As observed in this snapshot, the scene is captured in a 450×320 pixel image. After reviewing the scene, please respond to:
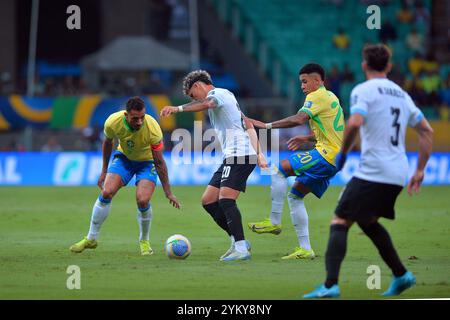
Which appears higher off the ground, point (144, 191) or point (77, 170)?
A: point (144, 191)

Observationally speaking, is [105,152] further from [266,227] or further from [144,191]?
[266,227]

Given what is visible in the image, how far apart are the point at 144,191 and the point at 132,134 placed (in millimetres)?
815

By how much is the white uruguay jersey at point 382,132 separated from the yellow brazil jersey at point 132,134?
4475mm

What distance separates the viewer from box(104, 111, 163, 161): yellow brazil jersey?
13906 millimetres

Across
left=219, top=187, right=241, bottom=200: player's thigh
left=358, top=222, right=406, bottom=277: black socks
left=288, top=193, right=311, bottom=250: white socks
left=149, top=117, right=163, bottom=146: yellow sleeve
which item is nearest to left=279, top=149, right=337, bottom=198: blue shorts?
left=288, top=193, right=311, bottom=250: white socks

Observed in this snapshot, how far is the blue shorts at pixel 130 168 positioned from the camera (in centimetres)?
1423

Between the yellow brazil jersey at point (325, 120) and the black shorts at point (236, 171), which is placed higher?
the yellow brazil jersey at point (325, 120)

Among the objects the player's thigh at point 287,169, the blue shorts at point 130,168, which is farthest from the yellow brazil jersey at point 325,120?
the blue shorts at point 130,168

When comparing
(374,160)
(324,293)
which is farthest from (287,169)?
(324,293)

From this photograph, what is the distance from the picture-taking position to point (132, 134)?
45.8ft

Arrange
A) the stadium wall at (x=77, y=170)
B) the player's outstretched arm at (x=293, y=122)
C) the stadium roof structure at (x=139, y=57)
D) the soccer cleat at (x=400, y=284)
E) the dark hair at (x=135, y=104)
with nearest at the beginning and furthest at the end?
→ the soccer cleat at (x=400, y=284) → the player's outstretched arm at (x=293, y=122) → the dark hair at (x=135, y=104) → the stadium wall at (x=77, y=170) → the stadium roof structure at (x=139, y=57)

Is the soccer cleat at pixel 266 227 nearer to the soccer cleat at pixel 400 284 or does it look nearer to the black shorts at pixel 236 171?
the black shorts at pixel 236 171
